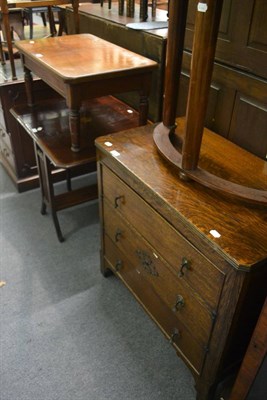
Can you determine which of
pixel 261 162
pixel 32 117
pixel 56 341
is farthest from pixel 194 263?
pixel 32 117

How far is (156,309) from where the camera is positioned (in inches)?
55.3

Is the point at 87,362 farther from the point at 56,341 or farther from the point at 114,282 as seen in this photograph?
the point at 114,282

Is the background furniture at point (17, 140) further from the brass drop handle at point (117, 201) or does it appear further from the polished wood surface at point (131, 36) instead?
the brass drop handle at point (117, 201)

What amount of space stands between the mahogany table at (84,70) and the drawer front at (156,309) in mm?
543

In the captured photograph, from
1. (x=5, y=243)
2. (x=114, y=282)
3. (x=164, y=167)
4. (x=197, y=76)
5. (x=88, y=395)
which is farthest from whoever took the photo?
(x=5, y=243)

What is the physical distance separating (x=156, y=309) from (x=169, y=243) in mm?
399

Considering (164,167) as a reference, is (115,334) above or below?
below

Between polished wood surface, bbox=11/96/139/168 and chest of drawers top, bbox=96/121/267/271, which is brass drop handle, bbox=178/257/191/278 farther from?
polished wood surface, bbox=11/96/139/168

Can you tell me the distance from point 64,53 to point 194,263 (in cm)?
119

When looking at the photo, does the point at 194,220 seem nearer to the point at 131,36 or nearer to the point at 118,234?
the point at 118,234

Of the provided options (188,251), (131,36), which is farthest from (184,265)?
(131,36)

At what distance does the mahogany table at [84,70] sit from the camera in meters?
1.45

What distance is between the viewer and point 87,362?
147 cm

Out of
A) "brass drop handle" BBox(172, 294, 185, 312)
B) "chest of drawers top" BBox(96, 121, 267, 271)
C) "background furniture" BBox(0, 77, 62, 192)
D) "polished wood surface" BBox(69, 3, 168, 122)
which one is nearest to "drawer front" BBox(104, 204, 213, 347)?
"brass drop handle" BBox(172, 294, 185, 312)
